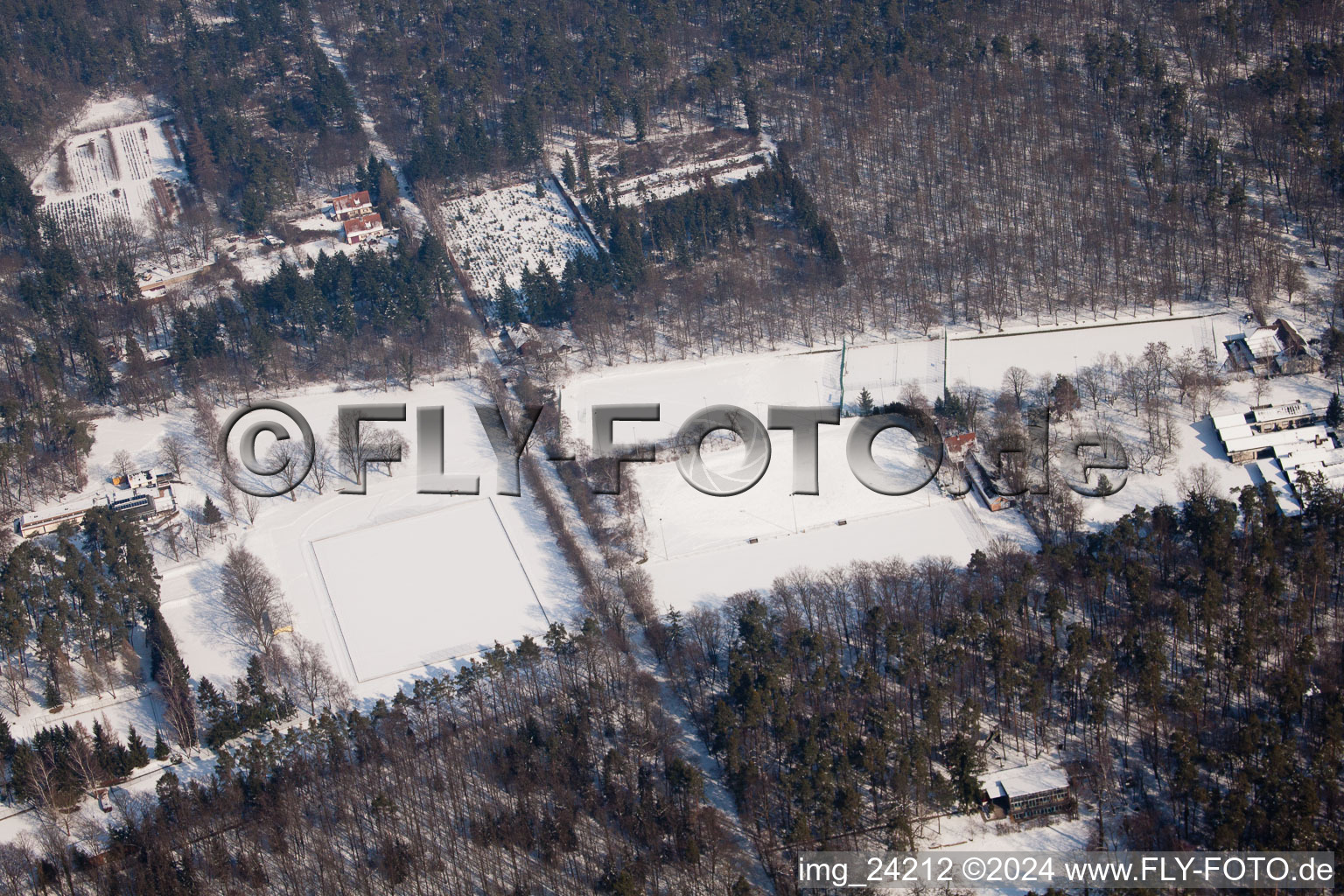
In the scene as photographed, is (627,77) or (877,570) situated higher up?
(627,77)

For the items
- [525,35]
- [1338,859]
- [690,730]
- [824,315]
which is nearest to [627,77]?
[525,35]

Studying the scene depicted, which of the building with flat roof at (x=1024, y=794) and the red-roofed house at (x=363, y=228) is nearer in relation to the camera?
the building with flat roof at (x=1024, y=794)

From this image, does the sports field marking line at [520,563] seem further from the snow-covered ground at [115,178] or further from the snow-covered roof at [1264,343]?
the snow-covered ground at [115,178]

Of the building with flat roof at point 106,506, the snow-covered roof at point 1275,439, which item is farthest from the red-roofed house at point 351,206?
the snow-covered roof at point 1275,439

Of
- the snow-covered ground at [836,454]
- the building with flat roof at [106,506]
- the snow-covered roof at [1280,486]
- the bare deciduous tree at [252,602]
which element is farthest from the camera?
the building with flat roof at [106,506]

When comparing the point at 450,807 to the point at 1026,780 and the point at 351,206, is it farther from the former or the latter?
the point at 351,206

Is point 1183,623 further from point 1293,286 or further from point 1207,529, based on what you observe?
point 1293,286

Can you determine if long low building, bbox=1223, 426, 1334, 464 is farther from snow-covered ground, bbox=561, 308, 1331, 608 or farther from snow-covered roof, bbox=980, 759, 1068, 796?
snow-covered roof, bbox=980, 759, 1068, 796

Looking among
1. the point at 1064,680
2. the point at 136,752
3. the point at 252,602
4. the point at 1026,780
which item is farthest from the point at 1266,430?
the point at 136,752
